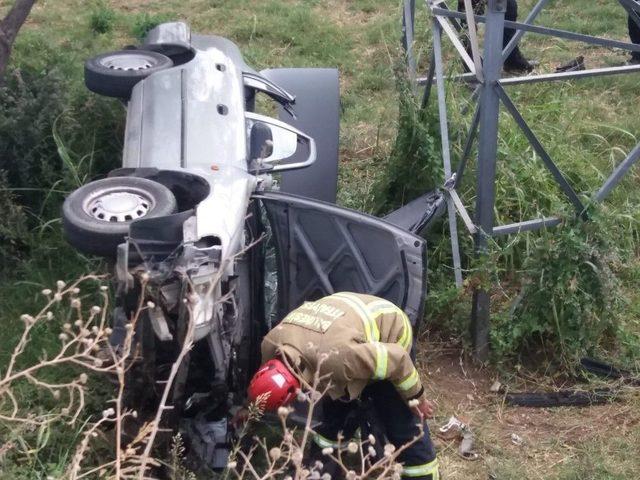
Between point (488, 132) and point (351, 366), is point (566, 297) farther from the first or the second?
point (351, 366)

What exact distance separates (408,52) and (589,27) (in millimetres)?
4429

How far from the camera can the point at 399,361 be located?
352 centimetres

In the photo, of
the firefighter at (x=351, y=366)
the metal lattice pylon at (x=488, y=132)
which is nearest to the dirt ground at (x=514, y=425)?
the metal lattice pylon at (x=488, y=132)

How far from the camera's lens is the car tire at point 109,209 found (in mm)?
3428

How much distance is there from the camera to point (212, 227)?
3.48 metres

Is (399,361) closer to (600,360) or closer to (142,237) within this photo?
(142,237)

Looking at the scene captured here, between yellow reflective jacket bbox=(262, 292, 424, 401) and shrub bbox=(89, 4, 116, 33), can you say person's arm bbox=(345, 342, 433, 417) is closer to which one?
yellow reflective jacket bbox=(262, 292, 424, 401)

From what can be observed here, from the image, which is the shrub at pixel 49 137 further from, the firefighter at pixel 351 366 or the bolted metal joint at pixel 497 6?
the bolted metal joint at pixel 497 6

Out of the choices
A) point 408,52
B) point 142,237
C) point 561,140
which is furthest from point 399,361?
point 561,140

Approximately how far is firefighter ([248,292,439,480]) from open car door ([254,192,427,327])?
314 mm

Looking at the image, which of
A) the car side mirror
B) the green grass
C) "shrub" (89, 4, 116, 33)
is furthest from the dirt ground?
"shrub" (89, 4, 116, 33)

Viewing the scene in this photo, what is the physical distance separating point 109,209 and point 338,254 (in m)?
1.17

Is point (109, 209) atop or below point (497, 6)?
below

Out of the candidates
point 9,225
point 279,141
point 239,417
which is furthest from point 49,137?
point 239,417
